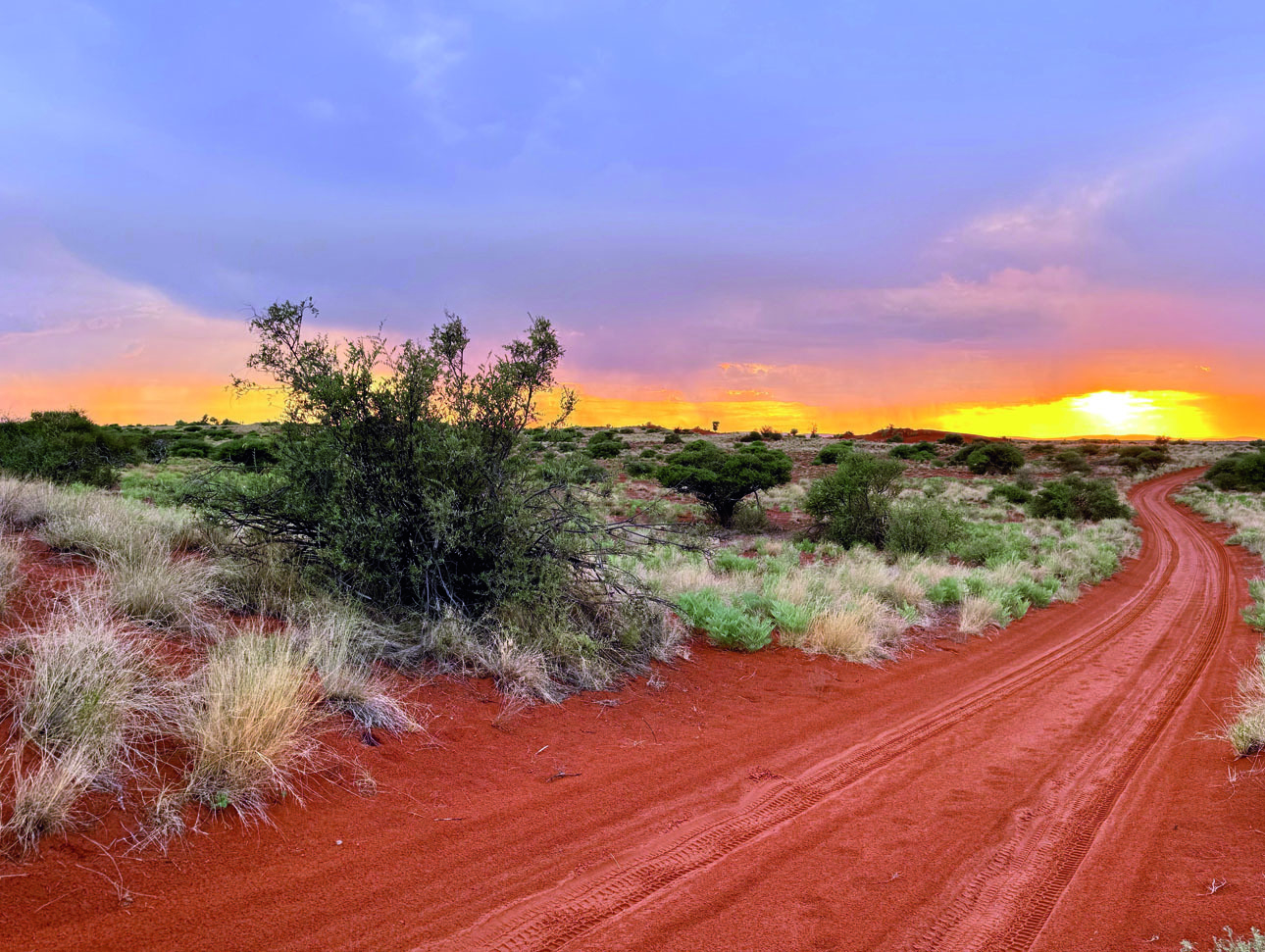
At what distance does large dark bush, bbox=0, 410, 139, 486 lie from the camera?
52.9 feet

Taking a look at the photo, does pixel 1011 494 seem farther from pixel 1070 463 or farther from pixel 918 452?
pixel 1070 463

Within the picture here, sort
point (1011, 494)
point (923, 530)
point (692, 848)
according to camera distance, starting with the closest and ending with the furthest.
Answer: point (692, 848)
point (923, 530)
point (1011, 494)

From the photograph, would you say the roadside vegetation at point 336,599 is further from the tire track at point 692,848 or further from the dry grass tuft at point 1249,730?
the dry grass tuft at point 1249,730

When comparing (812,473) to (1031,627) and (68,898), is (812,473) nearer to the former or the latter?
(1031,627)

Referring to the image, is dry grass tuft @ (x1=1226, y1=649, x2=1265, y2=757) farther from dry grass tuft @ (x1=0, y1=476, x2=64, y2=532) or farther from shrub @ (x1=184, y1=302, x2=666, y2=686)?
dry grass tuft @ (x1=0, y1=476, x2=64, y2=532)

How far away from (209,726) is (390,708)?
134 centimetres

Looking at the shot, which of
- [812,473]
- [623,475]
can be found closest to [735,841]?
[623,475]

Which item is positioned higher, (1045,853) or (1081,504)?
(1081,504)

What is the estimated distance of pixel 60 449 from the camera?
17344 mm

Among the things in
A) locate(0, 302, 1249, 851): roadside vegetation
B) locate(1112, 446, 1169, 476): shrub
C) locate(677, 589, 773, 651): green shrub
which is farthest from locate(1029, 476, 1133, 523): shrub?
locate(1112, 446, 1169, 476): shrub

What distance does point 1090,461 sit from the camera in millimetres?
63406

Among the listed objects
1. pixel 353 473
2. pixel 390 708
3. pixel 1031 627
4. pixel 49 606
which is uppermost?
pixel 353 473

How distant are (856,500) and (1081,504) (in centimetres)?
1612

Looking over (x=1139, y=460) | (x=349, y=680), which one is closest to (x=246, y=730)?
(x=349, y=680)
